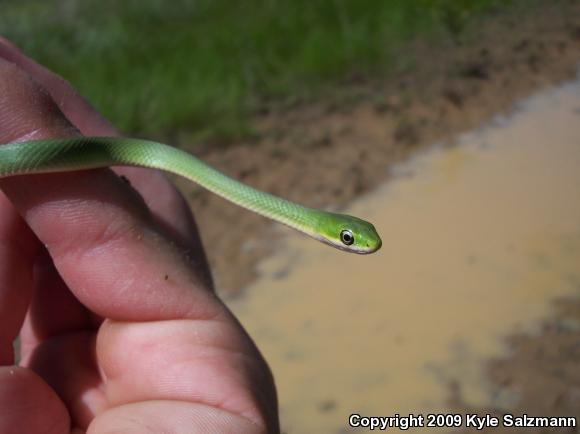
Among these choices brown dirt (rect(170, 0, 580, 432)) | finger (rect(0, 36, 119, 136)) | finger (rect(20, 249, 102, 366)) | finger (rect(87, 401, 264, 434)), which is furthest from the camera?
brown dirt (rect(170, 0, 580, 432))

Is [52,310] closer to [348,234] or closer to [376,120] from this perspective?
[348,234]

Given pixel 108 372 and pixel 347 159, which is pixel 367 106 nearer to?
pixel 347 159

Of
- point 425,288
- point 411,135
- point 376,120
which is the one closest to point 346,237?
point 425,288

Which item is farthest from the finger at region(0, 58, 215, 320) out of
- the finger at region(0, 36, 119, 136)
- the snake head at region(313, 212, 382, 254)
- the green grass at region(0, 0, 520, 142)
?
the green grass at region(0, 0, 520, 142)

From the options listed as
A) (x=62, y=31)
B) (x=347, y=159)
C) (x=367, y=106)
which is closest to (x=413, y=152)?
(x=347, y=159)

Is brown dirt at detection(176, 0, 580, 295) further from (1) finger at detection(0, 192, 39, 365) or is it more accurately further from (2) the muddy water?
(1) finger at detection(0, 192, 39, 365)

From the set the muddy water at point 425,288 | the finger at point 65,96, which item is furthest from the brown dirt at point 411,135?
the finger at point 65,96
